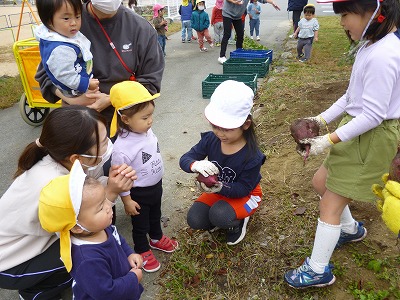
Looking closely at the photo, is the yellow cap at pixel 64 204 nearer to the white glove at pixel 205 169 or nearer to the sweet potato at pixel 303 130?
the white glove at pixel 205 169

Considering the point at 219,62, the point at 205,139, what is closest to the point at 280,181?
the point at 205,139

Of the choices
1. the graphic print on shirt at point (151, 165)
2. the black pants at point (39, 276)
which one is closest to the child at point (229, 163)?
the graphic print on shirt at point (151, 165)

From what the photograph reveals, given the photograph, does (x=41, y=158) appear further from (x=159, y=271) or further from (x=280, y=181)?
(x=280, y=181)

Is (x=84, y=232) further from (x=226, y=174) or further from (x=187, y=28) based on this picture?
(x=187, y=28)

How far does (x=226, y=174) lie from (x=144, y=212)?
0.62 metres

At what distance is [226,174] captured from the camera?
2.65 m

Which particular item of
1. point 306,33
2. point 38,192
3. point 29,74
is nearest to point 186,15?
point 306,33

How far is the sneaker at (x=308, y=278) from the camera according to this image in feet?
7.65

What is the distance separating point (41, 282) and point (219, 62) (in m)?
7.08

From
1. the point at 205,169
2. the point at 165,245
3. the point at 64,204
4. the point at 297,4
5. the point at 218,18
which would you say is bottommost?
the point at 218,18

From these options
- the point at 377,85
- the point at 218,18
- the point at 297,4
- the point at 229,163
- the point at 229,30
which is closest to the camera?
the point at 377,85

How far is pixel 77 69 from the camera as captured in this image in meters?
2.40

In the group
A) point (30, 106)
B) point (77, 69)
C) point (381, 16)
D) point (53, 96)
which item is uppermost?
point (381, 16)

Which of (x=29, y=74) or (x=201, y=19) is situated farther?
(x=201, y=19)
